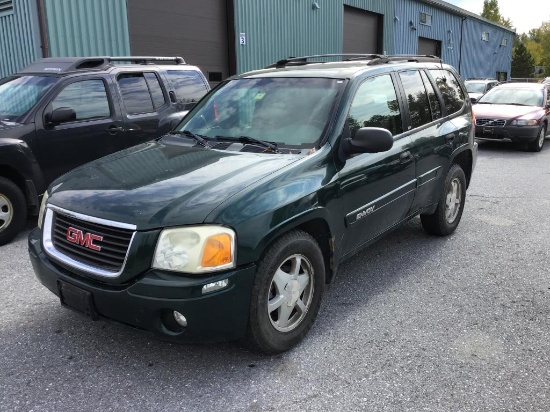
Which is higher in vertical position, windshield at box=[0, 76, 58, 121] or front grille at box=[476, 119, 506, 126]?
windshield at box=[0, 76, 58, 121]

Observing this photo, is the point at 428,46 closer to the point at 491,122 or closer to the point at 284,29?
the point at 284,29

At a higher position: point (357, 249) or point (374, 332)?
point (357, 249)

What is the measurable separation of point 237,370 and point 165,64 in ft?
17.4

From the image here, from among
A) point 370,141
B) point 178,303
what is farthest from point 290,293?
point 370,141

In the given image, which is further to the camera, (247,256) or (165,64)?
(165,64)

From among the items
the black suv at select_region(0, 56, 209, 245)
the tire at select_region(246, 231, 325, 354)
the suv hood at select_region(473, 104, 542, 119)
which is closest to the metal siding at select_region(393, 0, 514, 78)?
the suv hood at select_region(473, 104, 542, 119)

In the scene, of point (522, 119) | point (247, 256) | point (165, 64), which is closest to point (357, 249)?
point (247, 256)

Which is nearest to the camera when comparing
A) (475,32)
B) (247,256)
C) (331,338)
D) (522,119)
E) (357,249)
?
(247,256)

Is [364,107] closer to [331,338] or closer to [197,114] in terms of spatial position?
[197,114]

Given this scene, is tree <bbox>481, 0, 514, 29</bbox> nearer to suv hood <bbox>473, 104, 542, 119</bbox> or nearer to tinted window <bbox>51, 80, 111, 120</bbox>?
suv hood <bbox>473, 104, 542, 119</bbox>

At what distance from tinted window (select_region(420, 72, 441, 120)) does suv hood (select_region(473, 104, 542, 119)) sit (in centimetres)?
793

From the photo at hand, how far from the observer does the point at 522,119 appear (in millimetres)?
11570

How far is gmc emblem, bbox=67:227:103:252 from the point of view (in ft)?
8.96

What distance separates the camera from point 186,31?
1274 centimetres
